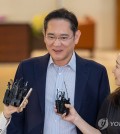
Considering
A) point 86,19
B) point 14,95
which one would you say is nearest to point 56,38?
point 14,95

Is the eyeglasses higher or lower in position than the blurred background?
higher

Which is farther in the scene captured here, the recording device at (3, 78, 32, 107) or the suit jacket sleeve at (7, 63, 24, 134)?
the suit jacket sleeve at (7, 63, 24, 134)

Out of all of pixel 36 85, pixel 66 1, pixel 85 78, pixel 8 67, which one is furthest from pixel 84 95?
pixel 66 1

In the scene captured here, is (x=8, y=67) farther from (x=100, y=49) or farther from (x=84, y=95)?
(x=84, y=95)

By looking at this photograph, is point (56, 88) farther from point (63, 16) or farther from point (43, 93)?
point (63, 16)

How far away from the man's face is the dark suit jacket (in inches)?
6.1

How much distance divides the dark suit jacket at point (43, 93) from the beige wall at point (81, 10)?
316 inches

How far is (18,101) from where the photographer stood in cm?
173

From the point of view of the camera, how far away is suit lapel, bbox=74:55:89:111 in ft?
6.57

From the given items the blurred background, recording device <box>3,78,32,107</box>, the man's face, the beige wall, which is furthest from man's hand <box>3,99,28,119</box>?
the beige wall

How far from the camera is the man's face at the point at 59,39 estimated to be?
191cm

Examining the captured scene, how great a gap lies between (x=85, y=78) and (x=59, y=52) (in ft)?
0.74

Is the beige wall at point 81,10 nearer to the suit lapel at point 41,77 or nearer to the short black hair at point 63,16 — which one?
the suit lapel at point 41,77

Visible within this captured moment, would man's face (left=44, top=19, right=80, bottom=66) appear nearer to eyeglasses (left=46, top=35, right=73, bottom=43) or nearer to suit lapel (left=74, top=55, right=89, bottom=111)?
eyeglasses (left=46, top=35, right=73, bottom=43)
